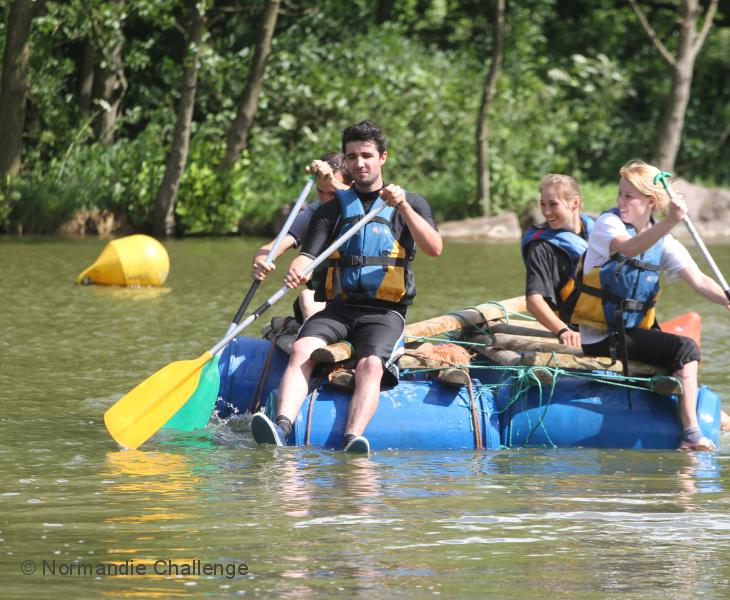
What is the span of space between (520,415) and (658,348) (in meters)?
0.62

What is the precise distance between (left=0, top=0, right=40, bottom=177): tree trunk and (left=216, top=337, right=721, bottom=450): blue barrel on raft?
11.0 metres

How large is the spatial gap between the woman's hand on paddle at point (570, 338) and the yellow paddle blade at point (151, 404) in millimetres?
1472

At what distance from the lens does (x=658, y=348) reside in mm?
5754

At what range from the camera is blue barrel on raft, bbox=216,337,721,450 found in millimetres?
5750

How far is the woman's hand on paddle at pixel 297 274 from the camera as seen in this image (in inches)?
229

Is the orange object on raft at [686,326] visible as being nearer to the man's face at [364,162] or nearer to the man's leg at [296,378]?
the man's face at [364,162]

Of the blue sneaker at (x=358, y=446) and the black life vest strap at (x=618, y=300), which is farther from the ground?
the black life vest strap at (x=618, y=300)

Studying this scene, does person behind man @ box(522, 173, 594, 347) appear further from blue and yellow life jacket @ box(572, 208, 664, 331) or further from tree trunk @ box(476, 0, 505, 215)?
tree trunk @ box(476, 0, 505, 215)

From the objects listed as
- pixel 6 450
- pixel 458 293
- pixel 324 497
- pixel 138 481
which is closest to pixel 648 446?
pixel 324 497

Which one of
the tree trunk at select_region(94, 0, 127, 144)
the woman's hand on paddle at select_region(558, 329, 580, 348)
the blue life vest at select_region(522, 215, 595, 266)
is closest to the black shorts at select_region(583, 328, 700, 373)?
the woman's hand on paddle at select_region(558, 329, 580, 348)

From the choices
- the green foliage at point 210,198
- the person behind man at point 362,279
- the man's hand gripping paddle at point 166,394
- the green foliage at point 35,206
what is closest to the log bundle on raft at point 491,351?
the person behind man at point 362,279

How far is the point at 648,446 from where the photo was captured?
5801 mm

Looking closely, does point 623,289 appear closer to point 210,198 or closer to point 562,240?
point 562,240

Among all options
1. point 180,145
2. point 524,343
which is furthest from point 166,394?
point 180,145
